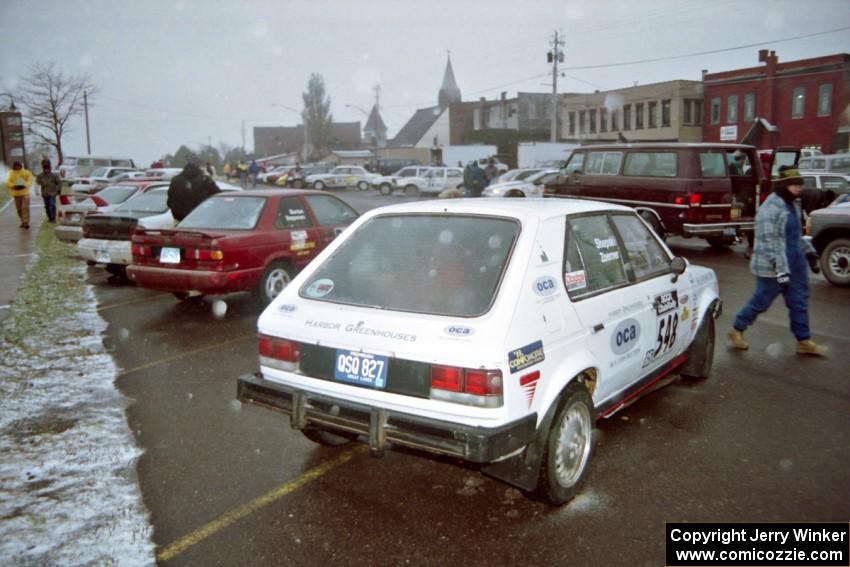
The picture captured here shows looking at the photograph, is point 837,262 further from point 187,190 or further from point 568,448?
point 187,190

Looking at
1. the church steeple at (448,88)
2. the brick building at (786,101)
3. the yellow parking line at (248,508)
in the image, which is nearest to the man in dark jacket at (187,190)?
the yellow parking line at (248,508)

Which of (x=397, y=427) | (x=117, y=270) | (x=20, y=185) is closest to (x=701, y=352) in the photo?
(x=397, y=427)

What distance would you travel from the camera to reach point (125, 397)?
557 cm

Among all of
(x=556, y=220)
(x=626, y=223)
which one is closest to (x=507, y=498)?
(x=556, y=220)

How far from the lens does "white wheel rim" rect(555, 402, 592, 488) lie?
11.8ft

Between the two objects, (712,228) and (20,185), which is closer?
(712,228)

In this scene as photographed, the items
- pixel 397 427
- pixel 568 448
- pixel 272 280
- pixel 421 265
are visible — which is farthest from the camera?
pixel 272 280

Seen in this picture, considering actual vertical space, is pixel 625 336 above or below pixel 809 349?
above

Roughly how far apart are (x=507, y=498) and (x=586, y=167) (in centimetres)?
1130

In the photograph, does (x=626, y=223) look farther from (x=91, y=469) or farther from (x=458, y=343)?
(x=91, y=469)

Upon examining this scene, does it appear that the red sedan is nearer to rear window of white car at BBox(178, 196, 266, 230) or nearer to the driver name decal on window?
rear window of white car at BBox(178, 196, 266, 230)

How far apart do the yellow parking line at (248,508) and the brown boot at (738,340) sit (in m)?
4.04

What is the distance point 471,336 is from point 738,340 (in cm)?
441

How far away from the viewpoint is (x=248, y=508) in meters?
3.70
